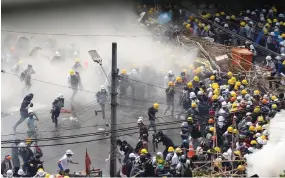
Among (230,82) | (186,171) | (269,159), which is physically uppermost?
(230,82)

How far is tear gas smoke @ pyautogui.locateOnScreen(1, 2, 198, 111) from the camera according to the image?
32.2 m

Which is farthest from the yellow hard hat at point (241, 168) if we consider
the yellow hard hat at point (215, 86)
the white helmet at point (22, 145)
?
the white helmet at point (22, 145)

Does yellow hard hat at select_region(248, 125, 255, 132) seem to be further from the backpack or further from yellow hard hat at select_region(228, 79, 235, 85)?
yellow hard hat at select_region(228, 79, 235, 85)

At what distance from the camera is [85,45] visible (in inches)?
1417

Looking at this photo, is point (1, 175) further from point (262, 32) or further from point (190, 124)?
point (262, 32)

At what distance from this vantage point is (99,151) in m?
27.2

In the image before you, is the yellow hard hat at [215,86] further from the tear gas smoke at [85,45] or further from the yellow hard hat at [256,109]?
the tear gas smoke at [85,45]

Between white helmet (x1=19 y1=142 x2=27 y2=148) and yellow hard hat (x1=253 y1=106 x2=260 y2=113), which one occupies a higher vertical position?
yellow hard hat (x1=253 y1=106 x2=260 y2=113)

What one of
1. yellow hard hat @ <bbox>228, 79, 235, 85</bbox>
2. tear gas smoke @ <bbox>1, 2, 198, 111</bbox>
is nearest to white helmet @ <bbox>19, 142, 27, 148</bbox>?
tear gas smoke @ <bbox>1, 2, 198, 111</bbox>

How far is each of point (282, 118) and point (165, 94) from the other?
6.49 m

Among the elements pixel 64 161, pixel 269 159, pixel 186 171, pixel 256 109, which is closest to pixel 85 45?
Result: pixel 256 109

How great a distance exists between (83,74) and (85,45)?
380 cm

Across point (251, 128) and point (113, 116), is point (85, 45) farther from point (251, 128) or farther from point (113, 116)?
point (251, 128)

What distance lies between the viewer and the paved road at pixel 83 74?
27859 millimetres
